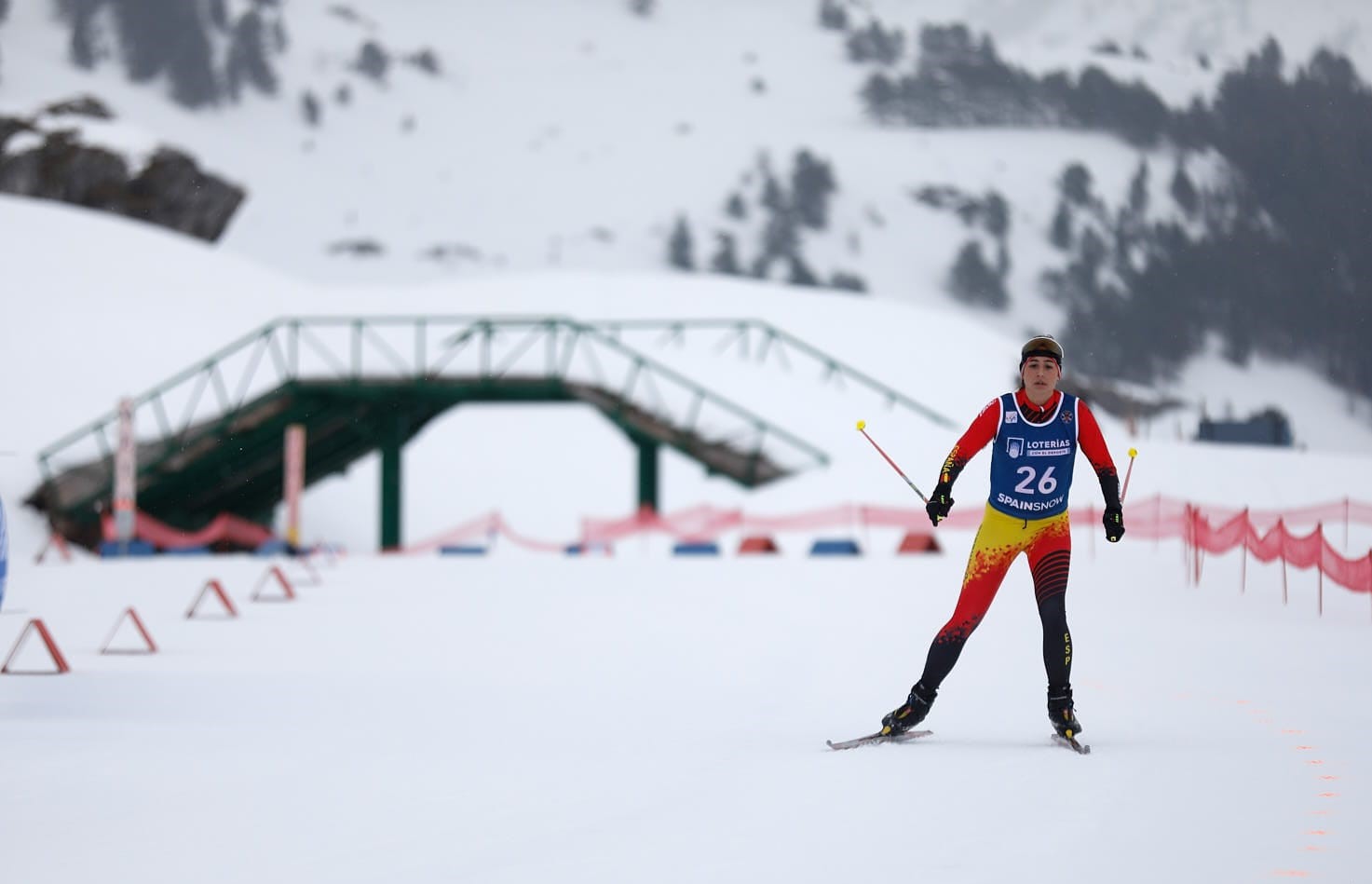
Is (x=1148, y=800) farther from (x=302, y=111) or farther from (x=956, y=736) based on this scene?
(x=302, y=111)

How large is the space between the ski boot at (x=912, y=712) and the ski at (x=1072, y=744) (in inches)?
27.5

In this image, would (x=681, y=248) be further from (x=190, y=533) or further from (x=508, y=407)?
(x=190, y=533)

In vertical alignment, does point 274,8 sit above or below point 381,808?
above

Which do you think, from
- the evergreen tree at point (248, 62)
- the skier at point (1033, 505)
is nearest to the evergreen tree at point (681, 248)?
the evergreen tree at point (248, 62)

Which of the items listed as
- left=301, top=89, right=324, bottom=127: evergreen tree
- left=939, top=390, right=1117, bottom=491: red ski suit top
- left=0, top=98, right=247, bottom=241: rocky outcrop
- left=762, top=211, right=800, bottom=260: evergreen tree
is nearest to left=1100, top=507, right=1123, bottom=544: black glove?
left=939, top=390, right=1117, bottom=491: red ski suit top

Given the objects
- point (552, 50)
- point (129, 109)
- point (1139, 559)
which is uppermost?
point (552, 50)

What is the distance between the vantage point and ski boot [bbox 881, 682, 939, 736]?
28.4 feet

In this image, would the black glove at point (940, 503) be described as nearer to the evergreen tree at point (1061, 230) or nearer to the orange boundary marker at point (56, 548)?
the orange boundary marker at point (56, 548)

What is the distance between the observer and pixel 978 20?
172 meters

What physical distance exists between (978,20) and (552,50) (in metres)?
45.3

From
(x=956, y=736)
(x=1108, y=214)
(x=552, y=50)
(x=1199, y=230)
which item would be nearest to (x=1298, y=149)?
(x=956, y=736)

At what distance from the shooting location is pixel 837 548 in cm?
2898

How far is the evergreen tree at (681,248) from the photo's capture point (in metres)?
127

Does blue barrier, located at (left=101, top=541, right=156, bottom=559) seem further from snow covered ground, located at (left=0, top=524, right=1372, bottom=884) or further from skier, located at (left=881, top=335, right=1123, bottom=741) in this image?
skier, located at (left=881, top=335, right=1123, bottom=741)
